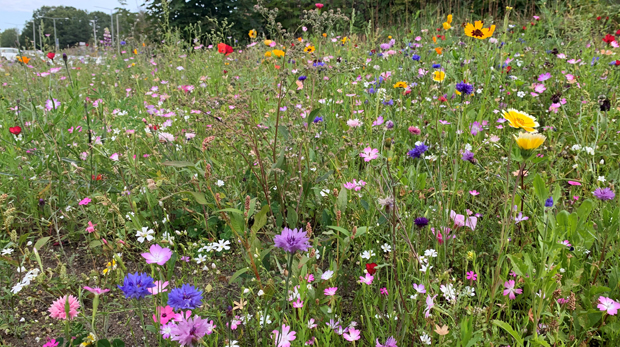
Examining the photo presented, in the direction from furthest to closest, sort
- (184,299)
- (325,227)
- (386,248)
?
(325,227), (386,248), (184,299)

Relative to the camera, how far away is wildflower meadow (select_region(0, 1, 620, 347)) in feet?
3.39

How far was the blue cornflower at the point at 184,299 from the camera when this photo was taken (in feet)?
2.70

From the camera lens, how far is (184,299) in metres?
0.85

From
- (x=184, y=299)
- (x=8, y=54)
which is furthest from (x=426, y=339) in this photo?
(x=8, y=54)

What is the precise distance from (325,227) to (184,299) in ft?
2.69

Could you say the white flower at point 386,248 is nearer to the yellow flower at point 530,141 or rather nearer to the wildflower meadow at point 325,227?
the wildflower meadow at point 325,227

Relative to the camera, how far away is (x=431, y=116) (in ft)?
7.77

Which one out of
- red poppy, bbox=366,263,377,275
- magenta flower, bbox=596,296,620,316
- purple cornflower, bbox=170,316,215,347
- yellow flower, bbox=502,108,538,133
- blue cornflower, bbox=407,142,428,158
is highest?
yellow flower, bbox=502,108,538,133

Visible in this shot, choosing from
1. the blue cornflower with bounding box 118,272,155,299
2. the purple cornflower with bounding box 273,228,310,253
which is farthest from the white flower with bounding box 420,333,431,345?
the blue cornflower with bounding box 118,272,155,299

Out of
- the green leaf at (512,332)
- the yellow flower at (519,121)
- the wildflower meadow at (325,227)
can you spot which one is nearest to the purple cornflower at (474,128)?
the wildflower meadow at (325,227)

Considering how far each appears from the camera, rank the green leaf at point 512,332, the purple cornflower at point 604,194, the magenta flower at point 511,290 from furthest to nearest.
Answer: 1. the purple cornflower at point 604,194
2. the magenta flower at point 511,290
3. the green leaf at point 512,332

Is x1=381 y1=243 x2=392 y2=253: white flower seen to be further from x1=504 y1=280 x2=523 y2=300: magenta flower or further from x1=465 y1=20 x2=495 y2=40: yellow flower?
x1=465 y1=20 x2=495 y2=40: yellow flower

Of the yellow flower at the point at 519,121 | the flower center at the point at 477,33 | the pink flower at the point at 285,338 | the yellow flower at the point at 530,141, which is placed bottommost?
the pink flower at the point at 285,338

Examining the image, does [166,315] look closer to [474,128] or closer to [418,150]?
[418,150]
